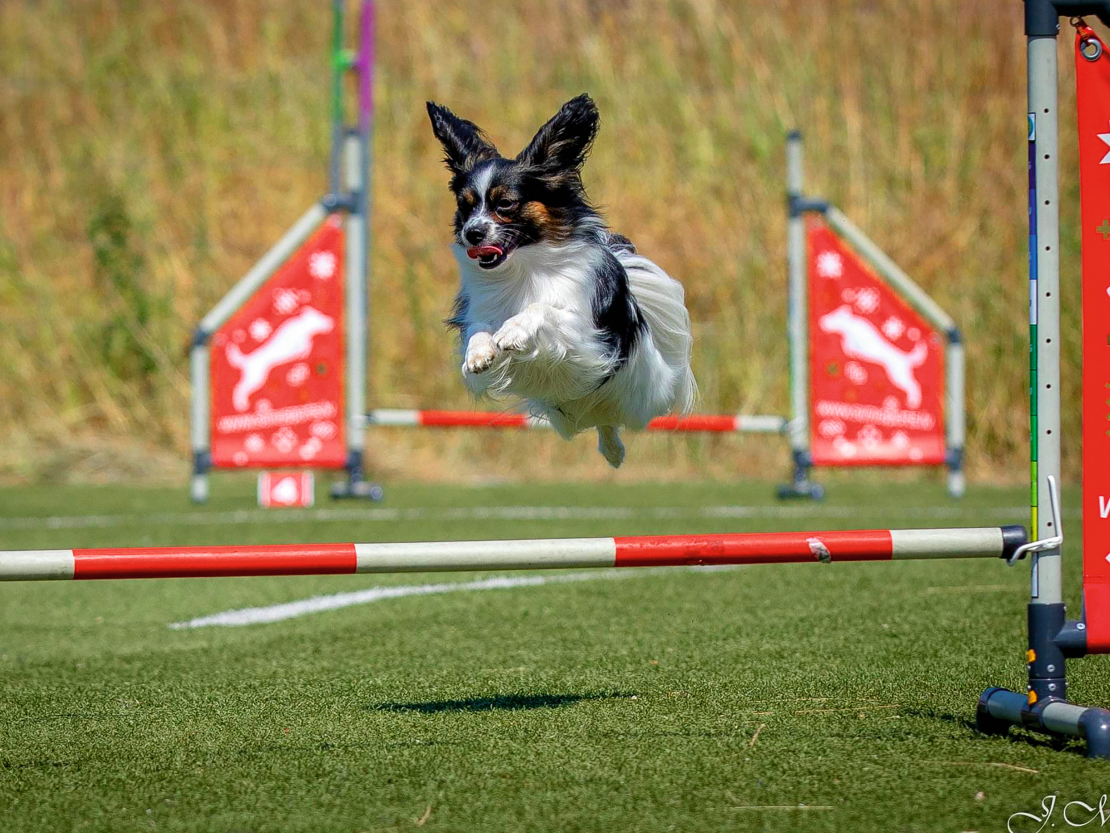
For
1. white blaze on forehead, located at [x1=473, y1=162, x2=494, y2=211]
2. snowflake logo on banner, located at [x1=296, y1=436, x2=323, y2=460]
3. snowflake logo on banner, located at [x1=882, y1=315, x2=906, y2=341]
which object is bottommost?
snowflake logo on banner, located at [x1=296, y1=436, x2=323, y2=460]

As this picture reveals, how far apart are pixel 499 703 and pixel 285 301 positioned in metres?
5.97

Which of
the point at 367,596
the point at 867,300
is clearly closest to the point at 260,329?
the point at 367,596

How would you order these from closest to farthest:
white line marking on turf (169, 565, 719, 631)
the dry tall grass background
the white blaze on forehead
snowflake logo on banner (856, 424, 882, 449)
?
the white blaze on forehead → white line marking on turf (169, 565, 719, 631) → snowflake logo on banner (856, 424, 882, 449) → the dry tall grass background

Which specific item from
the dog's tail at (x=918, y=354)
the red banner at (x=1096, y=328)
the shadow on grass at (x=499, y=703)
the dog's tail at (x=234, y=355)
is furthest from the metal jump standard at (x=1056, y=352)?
the dog's tail at (x=234, y=355)

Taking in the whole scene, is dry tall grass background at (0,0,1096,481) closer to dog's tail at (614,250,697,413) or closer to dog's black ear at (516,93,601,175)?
dog's tail at (614,250,697,413)

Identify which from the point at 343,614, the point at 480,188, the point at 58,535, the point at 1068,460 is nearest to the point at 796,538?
the point at 480,188

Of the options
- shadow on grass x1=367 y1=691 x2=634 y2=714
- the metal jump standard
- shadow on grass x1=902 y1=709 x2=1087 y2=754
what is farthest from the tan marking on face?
shadow on grass x1=902 y1=709 x2=1087 y2=754

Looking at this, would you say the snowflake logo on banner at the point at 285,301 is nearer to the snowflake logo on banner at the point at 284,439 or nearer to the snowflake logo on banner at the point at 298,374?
the snowflake logo on banner at the point at 298,374

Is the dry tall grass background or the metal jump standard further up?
the dry tall grass background

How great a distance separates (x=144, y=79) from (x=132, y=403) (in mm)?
4996

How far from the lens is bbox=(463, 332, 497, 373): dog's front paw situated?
4277 mm

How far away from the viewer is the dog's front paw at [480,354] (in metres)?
4.28

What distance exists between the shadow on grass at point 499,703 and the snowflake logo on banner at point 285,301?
582 centimetres

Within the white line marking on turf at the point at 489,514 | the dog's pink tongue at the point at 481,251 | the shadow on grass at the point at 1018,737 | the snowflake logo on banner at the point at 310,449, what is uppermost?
the dog's pink tongue at the point at 481,251
